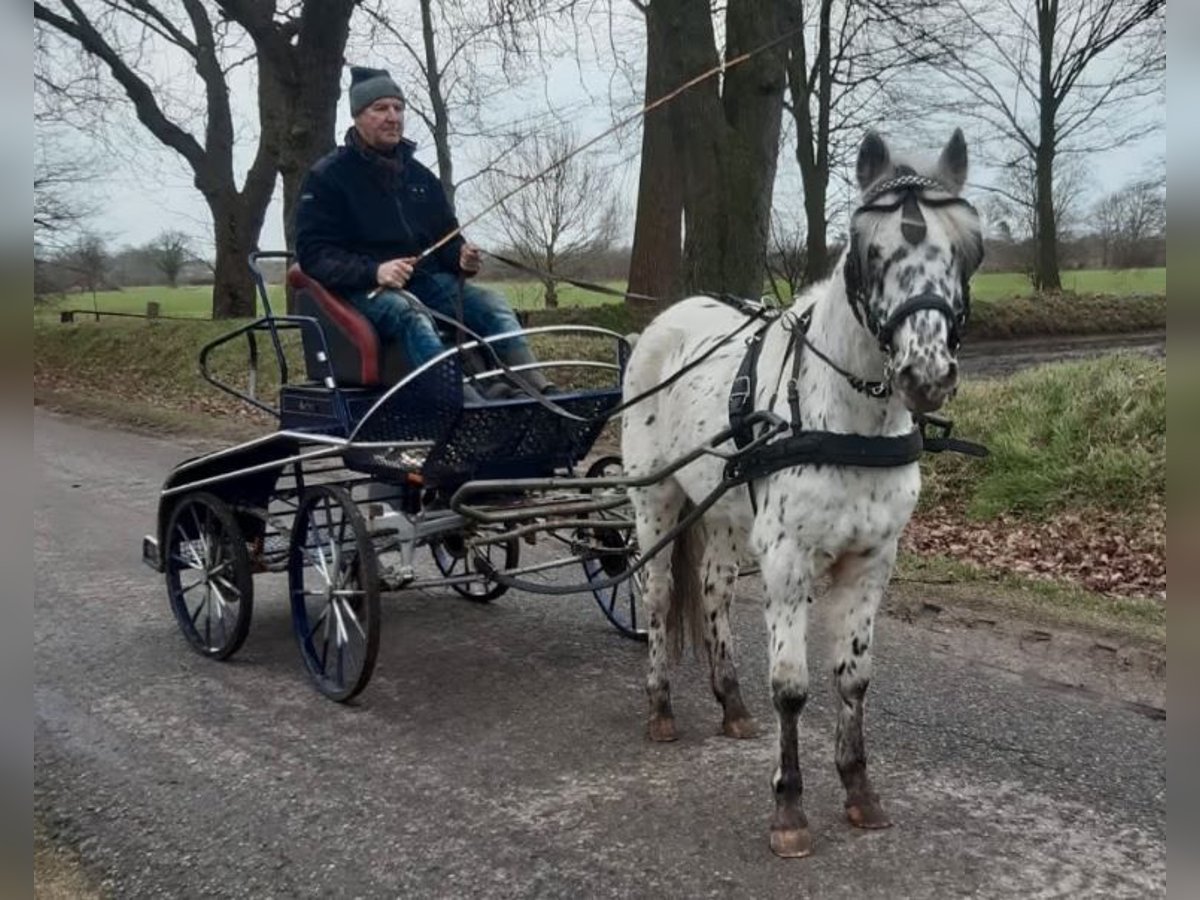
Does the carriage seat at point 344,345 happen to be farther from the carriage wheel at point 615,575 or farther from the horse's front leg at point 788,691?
the horse's front leg at point 788,691

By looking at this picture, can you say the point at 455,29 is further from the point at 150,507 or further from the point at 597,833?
the point at 597,833

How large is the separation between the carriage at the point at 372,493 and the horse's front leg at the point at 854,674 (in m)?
0.93

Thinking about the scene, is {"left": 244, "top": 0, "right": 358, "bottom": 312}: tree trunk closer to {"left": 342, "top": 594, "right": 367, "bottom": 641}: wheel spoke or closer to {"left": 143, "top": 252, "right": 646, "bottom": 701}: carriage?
{"left": 143, "top": 252, "right": 646, "bottom": 701}: carriage

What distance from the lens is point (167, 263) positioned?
3231 cm

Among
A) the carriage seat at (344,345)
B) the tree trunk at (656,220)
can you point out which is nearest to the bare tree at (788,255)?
the tree trunk at (656,220)

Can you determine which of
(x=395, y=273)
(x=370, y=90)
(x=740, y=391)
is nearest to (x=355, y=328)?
(x=395, y=273)

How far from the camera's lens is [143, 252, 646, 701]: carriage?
510 centimetres

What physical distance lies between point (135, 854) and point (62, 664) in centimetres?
225

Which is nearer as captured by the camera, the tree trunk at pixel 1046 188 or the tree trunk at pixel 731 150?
the tree trunk at pixel 731 150

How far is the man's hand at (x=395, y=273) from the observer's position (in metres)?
5.30

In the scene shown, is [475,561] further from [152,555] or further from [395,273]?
[152,555]

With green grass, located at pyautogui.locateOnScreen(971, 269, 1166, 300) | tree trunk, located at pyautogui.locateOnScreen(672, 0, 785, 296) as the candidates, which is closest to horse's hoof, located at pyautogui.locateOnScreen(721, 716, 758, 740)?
tree trunk, located at pyautogui.locateOnScreen(672, 0, 785, 296)

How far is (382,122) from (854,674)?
3.50 m

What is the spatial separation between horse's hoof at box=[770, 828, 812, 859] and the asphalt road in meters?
0.04
